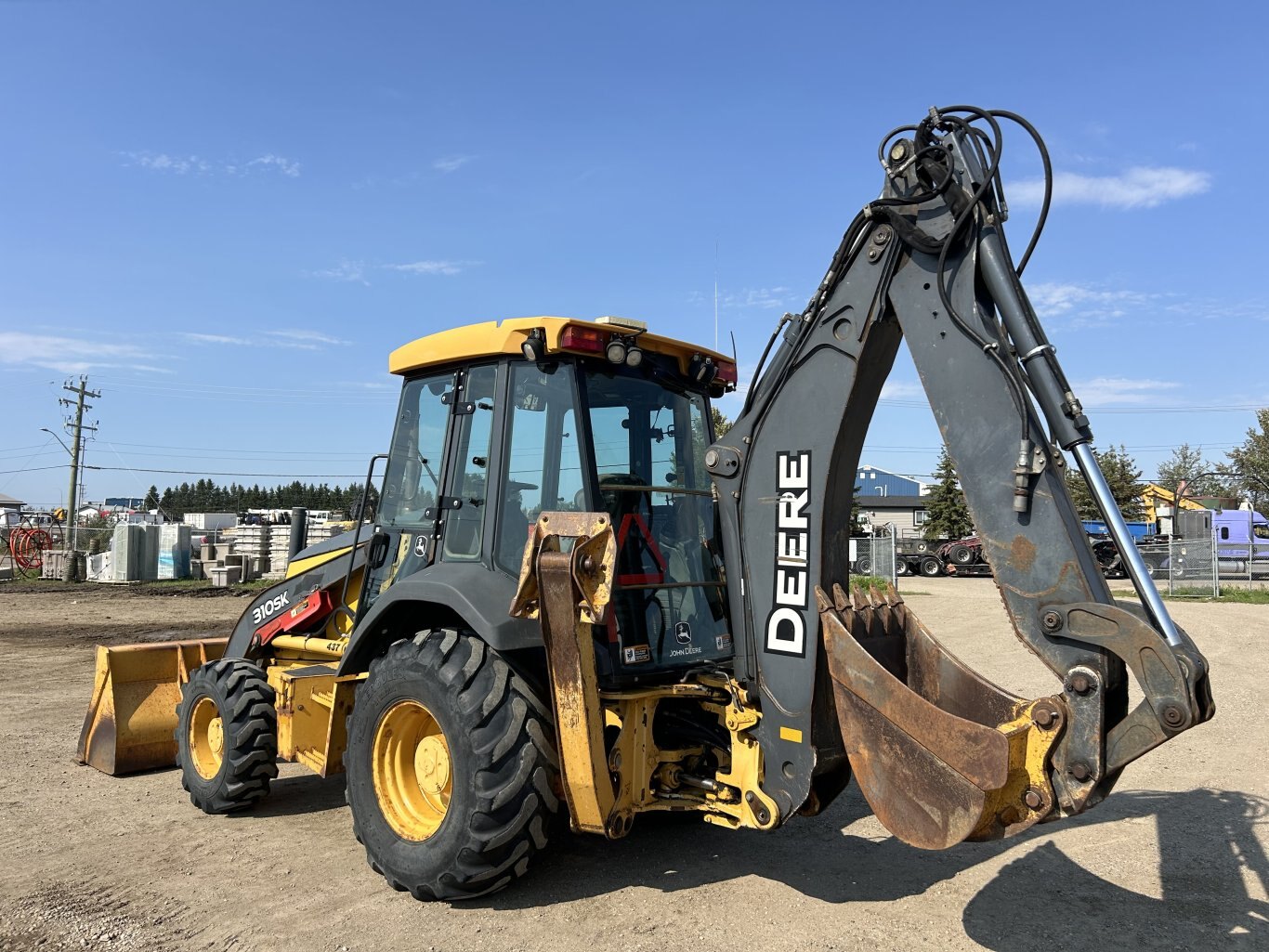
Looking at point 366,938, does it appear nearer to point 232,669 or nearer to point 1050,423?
point 232,669

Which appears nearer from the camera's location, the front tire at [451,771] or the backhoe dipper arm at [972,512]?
the backhoe dipper arm at [972,512]

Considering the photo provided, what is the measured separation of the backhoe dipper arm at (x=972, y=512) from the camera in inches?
127

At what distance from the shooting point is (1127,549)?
3219mm

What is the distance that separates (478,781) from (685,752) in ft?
3.21

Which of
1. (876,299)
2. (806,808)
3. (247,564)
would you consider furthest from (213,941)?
(247,564)

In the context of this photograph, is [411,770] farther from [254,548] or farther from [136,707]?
[254,548]

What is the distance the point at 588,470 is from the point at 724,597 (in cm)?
99

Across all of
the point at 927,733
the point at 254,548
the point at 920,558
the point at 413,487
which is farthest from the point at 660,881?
the point at 920,558

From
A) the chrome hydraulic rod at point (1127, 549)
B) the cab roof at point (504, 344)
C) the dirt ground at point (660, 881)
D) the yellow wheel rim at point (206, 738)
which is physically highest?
the cab roof at point (504, 344)

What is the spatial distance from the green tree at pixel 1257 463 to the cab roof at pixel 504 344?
161 feet

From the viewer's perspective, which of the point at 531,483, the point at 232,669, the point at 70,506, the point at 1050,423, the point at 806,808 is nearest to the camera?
the point at 1050,423

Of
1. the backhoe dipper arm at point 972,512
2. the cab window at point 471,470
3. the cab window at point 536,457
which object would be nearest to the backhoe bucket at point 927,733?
the backhoe dipper arm at point 972,512

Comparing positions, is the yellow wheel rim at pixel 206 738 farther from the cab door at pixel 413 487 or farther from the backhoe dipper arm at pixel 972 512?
the backhoe dipper arm at pixel 972 512

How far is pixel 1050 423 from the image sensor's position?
343 cm
